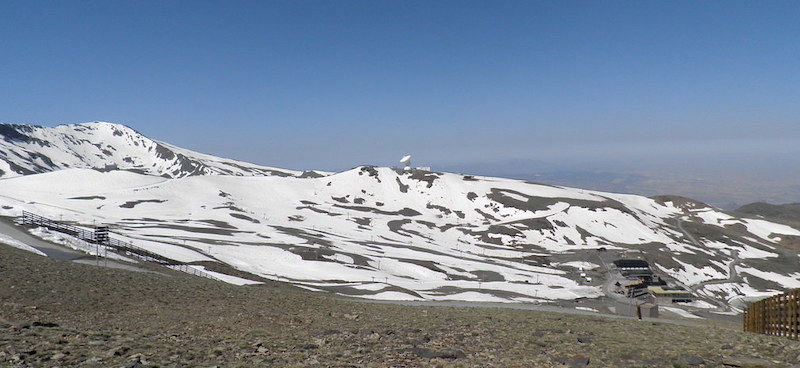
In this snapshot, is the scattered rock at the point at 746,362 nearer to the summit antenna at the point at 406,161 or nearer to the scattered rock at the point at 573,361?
the scattered rock at the point at 573,361

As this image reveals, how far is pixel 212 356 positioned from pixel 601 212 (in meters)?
146

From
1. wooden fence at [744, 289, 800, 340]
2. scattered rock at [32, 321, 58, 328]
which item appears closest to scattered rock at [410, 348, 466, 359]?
wooden fence at [744, 289, 800, 340]

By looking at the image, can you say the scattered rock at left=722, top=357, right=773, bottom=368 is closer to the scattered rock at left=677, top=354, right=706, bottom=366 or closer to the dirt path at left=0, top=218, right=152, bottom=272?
the scattered rock at left=677, top=354, right=706, bottom=366

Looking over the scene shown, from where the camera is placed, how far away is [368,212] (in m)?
136

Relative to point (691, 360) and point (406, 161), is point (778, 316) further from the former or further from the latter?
point (406, 161)

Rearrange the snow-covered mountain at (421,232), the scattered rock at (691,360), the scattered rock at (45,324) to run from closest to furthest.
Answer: the scattered rock at (691,360) < the scattered rock at (45,324) < the snow-covered mountain at (421,232)

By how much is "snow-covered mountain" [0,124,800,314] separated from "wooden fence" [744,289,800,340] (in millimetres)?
33015

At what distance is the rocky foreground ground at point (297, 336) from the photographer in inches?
416

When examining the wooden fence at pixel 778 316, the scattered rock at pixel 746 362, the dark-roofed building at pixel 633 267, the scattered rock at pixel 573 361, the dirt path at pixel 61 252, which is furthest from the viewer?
the dark-roofed building at pixel 633 267

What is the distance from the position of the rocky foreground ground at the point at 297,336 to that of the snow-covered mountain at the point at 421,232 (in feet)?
89.8

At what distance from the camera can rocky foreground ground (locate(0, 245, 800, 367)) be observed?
10570mm

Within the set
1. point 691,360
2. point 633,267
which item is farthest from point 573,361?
point 633,267

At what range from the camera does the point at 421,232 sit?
380 feet

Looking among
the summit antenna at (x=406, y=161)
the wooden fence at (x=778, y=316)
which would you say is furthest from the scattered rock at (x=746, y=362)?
the summit antenna at (x=406, y=161)
